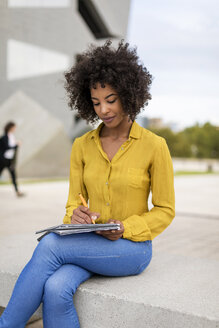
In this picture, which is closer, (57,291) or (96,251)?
(57,291)

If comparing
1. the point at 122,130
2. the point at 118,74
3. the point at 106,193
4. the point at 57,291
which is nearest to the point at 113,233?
the point at 106,193

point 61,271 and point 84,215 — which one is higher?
point 84,215

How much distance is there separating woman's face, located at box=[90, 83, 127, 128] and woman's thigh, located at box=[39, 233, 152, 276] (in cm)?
82

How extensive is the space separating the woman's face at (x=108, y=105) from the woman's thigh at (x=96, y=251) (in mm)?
821

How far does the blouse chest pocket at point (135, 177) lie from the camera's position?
293cm

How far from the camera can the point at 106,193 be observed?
9.70ft

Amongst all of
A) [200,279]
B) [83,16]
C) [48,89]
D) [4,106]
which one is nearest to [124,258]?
[200,279]

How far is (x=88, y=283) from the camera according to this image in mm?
2824

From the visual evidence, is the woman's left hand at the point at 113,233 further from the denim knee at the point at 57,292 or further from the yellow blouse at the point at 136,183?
the denim knee at the point at 57,292

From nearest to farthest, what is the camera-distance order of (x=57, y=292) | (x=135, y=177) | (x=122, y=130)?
(x=57, y=292) < (x=135, y=177) < (x=122, y=130)

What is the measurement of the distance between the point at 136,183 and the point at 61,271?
0.76m

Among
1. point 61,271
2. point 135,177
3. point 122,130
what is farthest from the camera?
point 122,130

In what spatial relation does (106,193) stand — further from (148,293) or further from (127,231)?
(148,293)

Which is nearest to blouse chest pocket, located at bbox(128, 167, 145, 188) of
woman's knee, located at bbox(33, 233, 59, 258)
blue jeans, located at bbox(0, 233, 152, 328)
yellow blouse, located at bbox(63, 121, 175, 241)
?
yellow blouse, located at bbox(63, 121, 175, 241)
